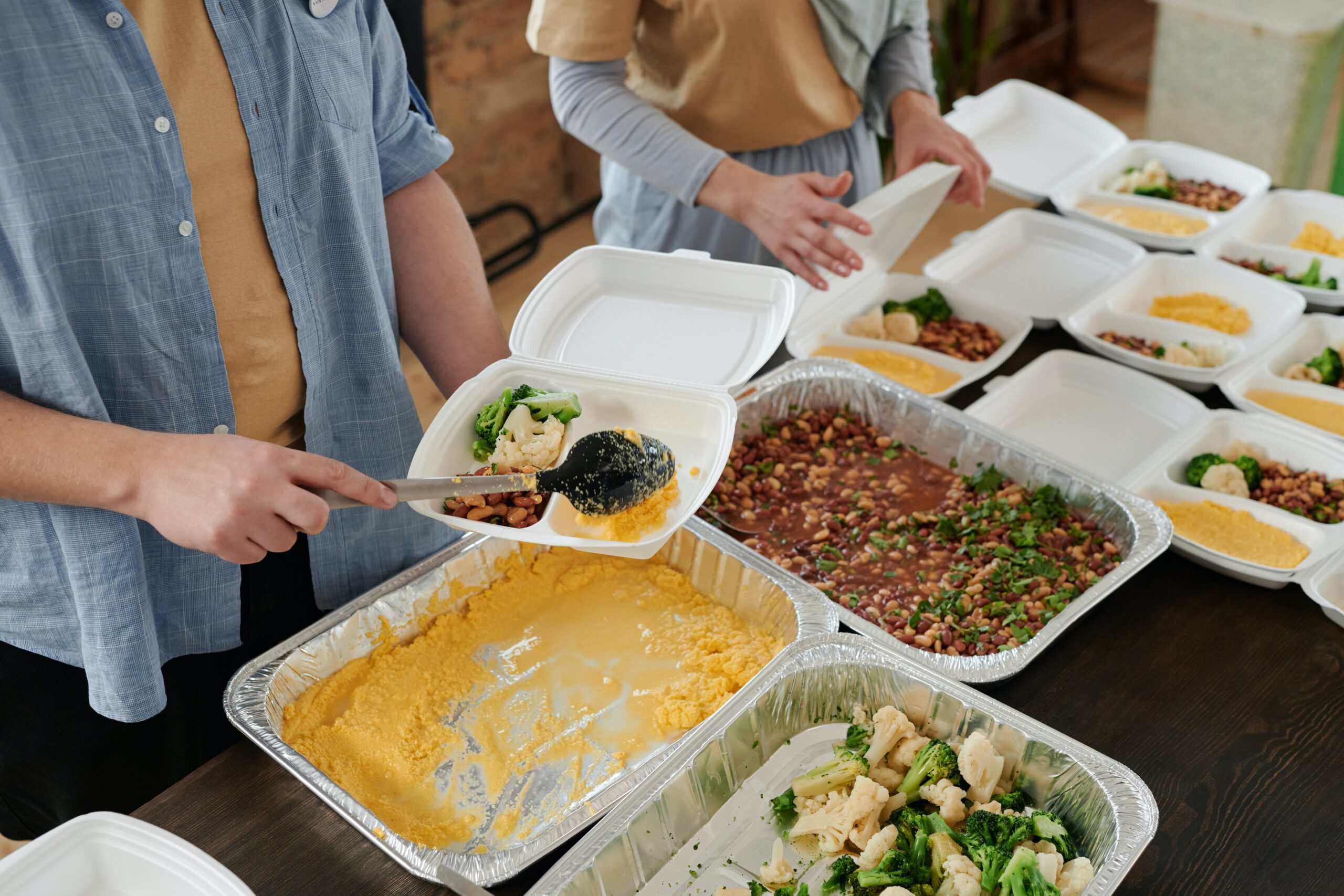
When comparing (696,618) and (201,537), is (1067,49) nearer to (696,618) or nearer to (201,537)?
(696,618)

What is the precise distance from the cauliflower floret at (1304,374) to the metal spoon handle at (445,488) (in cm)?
162

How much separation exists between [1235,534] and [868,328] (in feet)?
2.66

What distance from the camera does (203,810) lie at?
1233mm

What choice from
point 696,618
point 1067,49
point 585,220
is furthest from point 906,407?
point 1067,49

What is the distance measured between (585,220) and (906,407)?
3.29 metres

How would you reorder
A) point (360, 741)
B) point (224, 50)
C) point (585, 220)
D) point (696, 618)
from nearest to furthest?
point (224, 50) < point (360, 741) < point (696, 618) < point (585, 220)

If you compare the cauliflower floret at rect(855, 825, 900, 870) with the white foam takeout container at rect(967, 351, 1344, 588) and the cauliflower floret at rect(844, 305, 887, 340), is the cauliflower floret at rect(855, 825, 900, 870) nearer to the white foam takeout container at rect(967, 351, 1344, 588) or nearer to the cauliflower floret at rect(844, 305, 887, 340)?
the white foam takeout container at rect(967, 351, 1344, 588)

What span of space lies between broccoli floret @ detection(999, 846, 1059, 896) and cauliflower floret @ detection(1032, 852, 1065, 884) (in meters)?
0.01

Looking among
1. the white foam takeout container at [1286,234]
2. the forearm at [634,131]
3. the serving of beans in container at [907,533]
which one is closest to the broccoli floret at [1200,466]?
the serving of beans in container at [907,533]

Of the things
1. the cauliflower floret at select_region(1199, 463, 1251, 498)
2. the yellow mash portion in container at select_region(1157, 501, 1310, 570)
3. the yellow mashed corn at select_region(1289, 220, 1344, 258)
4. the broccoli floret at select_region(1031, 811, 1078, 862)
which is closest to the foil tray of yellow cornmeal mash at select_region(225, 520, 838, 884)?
the broccoli floret at select_region(1031, 811, 1078, 862)

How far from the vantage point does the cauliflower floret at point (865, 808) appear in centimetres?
122

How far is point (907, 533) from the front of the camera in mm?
1725

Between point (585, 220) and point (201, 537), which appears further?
point (585, 220)

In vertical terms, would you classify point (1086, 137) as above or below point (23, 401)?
below
